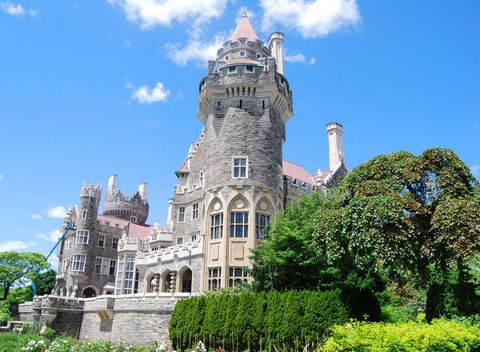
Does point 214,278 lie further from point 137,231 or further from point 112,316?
point 137,231

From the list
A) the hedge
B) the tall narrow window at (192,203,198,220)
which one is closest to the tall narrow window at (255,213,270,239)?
the hedge

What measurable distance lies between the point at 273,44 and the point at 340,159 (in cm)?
1405

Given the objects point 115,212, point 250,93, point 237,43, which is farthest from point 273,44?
point 115,212

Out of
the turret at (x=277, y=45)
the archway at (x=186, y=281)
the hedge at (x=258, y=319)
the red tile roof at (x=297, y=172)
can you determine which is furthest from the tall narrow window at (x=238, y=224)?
the turret at (x=277, y=45)

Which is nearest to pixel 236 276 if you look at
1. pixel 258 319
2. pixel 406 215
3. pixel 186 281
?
pixel 186 281

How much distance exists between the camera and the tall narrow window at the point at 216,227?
95.3ft

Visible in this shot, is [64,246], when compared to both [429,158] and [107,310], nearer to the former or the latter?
[107,310]

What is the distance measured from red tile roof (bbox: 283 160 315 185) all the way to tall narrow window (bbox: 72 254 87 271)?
25745mm

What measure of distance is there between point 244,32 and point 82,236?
30326mm

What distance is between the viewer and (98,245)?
51.5 m

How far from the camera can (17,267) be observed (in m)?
54.2

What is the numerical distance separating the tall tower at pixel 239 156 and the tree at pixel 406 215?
1140 cm

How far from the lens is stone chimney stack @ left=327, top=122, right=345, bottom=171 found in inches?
1812

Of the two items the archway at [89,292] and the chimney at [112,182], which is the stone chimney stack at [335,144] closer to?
the archway at [89,292]
